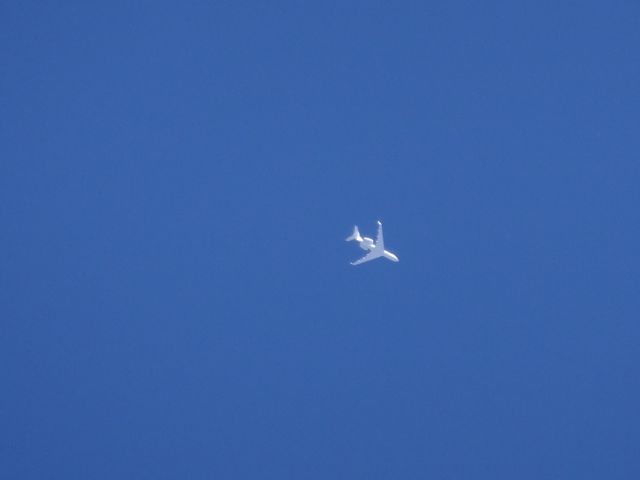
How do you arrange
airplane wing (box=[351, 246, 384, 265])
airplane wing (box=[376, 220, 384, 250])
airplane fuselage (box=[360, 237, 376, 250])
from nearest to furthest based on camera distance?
airplane fuselage (box=[360, 237, 376, 250]), airplane wing (box=[376, 220, 384, 250]), airplane wing (box=[351, 246, 384, 265])

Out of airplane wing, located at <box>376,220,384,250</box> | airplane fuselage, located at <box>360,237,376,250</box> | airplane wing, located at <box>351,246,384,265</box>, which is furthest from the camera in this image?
airplane wing, located at <box>351,246,384,265</box>

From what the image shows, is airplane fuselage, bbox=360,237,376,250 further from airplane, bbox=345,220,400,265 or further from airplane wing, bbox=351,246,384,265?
airplane wing, bbox=351,246,384,265

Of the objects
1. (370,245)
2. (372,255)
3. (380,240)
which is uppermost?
(380,240)

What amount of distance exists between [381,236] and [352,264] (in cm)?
139

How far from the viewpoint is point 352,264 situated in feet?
86.6

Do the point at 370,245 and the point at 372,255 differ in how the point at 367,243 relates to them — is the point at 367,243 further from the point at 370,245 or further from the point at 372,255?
the point at 372,255

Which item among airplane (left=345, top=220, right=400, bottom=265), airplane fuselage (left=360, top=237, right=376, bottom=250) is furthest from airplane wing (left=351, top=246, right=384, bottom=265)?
airplane fuselage (left=360, top=237, right=376, bottom=250)

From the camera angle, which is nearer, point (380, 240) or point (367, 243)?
point (367, 243)

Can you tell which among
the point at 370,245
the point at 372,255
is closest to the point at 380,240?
the point at 370,245

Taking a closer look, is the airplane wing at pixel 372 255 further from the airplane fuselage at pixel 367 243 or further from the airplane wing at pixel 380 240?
the airplane fuselage at pixel 367 243

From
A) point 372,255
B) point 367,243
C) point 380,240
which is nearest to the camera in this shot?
point 367,243

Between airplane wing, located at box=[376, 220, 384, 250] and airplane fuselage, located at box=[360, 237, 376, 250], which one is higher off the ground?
airplane wing, located at box=[376, 220, 384, 250]

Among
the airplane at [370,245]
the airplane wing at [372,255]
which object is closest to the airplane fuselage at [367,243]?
the airplane at [370,245]

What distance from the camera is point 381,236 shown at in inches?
1016
